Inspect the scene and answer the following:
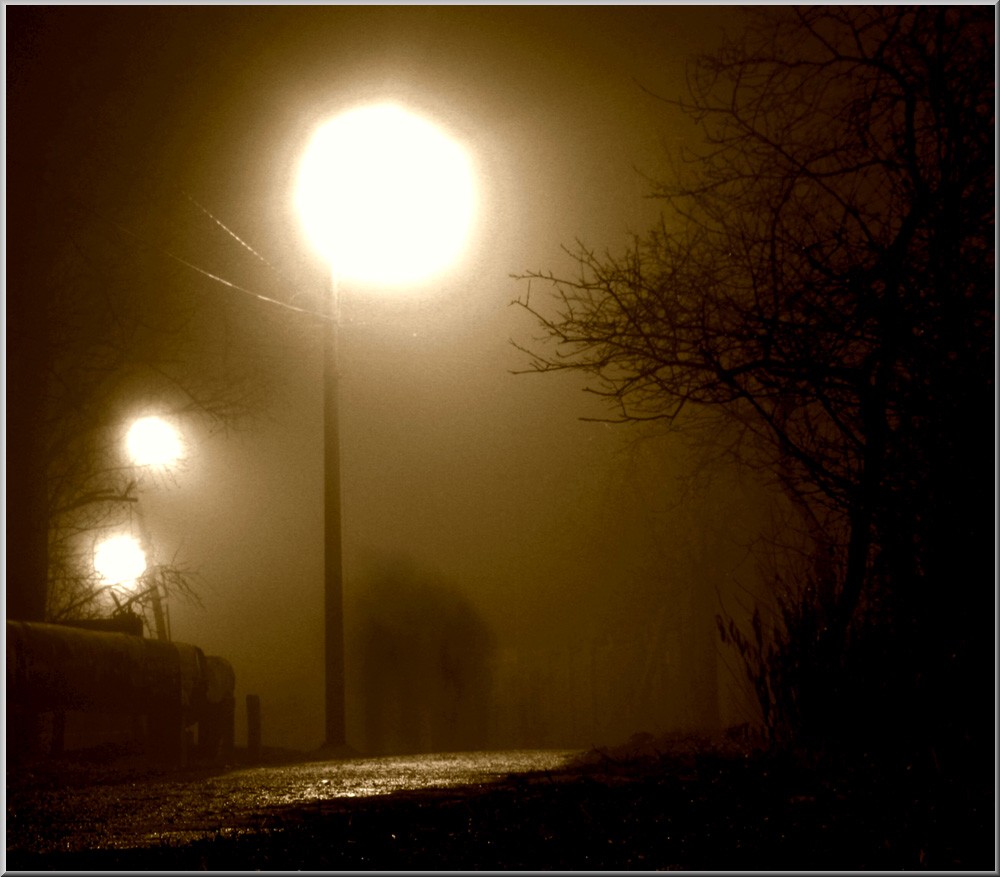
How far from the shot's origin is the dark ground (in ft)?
12.3

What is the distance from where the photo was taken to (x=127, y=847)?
404 cm

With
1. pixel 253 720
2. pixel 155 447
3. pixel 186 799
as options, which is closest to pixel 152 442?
pixel 155 447

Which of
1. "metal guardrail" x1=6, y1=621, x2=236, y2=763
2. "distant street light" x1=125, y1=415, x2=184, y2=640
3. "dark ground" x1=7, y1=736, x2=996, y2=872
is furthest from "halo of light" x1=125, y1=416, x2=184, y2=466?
"dark ground" x1=7, y1=736, x2=996, y2=872

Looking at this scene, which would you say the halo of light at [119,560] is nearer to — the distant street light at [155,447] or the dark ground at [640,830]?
the distant street light at [155,447]

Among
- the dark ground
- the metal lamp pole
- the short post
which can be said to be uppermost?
the metal lamp pole

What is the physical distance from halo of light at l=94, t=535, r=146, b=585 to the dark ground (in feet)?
52.5

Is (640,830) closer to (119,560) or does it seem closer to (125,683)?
(125,683)

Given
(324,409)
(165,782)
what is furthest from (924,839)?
(324,409)

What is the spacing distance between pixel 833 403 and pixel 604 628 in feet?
67.6

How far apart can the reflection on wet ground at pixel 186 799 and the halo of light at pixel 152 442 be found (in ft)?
36.7

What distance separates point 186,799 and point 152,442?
1441cm

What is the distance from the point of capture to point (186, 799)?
587cm

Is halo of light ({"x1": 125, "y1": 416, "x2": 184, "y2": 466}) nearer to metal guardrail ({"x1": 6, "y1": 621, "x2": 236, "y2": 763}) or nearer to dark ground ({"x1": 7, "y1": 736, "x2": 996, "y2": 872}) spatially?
metal guardrail ({"x1": 6, "y1": 621, "x2": 236, "y2": 763})

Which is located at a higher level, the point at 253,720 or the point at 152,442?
the point at 152,442
